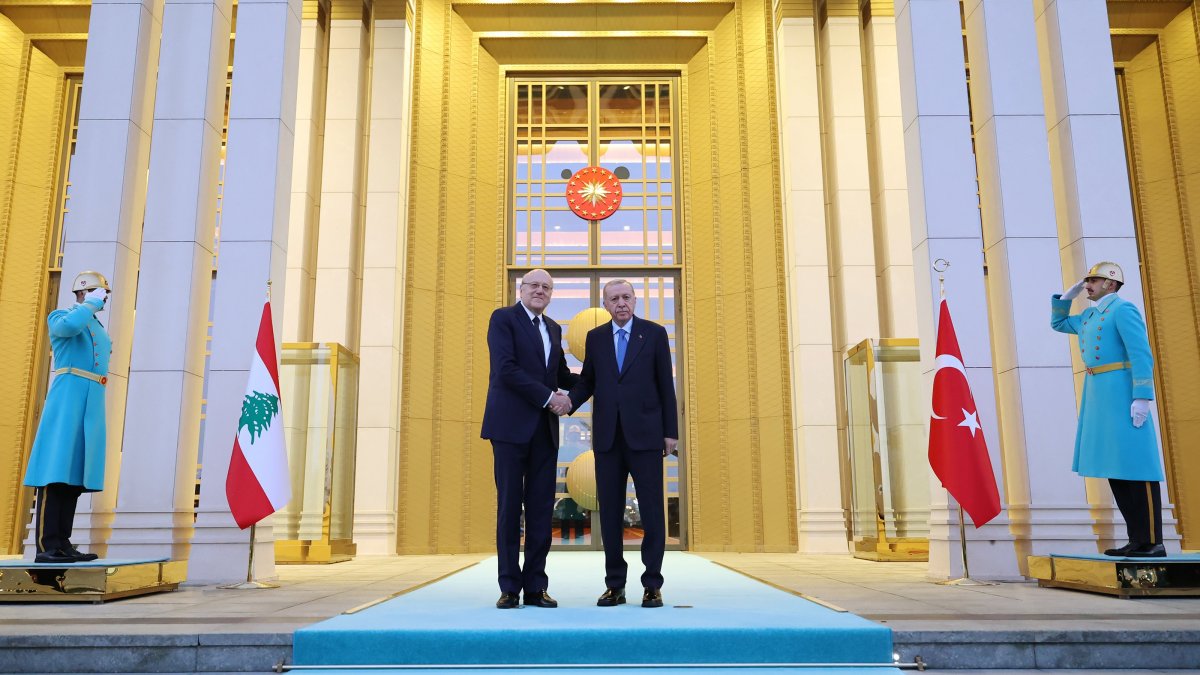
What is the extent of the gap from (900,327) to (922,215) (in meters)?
4.36

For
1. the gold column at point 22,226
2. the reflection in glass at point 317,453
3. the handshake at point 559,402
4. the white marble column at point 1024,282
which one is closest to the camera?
the handshake at point 559,402

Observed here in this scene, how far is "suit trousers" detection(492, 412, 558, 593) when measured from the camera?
5.15 meters

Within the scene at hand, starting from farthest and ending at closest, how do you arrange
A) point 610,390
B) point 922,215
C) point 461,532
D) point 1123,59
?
point 1123,59, point 461,532, point 922,215, point 610,390

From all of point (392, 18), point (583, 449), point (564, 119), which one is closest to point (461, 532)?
point (583, 449)

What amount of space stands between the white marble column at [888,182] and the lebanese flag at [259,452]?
25.9 feet

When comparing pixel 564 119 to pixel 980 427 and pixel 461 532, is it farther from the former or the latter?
pixel 980 427

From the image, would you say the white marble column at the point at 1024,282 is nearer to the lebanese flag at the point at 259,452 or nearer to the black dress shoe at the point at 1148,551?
the black dress shoe at the point at 1148,551

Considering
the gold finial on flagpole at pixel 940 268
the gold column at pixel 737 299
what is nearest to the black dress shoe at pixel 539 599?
the gold finial on flagpole at pixel 940 268

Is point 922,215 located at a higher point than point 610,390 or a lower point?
higher

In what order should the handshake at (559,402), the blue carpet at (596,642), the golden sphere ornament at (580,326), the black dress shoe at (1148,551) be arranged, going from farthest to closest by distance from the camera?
1. the golden sphere ornament at (580,326)
2. the black dress shoe at (1148,551)
3. the handshake at (559,402)
4. the blue carpet at (596,642)

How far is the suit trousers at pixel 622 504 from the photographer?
5172mm

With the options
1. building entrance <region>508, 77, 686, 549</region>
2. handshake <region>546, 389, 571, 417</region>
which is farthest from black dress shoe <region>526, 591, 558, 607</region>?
building entrance <region>508, 77, 686, 549</region>

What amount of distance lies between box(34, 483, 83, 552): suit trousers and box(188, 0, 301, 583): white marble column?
1.03m

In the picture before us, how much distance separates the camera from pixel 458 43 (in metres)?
14.0
